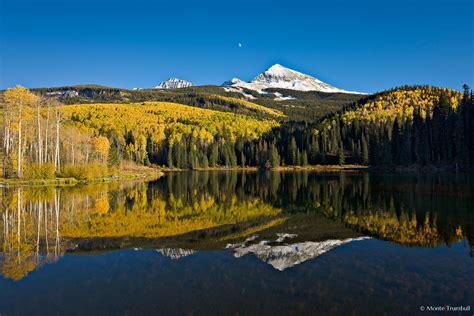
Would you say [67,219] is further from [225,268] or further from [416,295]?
[416,295]

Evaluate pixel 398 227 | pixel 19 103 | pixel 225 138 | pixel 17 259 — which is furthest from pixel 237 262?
pixel 225 138

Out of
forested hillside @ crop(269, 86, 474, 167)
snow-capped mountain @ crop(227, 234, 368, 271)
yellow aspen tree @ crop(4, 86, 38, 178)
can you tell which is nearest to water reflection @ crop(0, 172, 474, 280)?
snow-capped mountain @ crop(227, 234, 368, 271)

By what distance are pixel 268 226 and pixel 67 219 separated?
1271cm

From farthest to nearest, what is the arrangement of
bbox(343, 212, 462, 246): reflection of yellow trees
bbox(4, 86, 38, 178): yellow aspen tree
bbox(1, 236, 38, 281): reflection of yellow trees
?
bbox(4, 86, 38, 178): yellow aspen tree, bbox(343, 212, 462, 246): reflection of yellow trees, bbox(1, 236, 38, 281): reflection of yellow trees

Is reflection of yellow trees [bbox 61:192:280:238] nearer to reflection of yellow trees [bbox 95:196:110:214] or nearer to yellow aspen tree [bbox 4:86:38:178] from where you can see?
reflection of yellow trees [bbox 95:196:110:214]

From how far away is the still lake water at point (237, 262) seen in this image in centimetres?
968

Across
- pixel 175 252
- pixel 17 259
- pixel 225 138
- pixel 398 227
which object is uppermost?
pixel 225 138

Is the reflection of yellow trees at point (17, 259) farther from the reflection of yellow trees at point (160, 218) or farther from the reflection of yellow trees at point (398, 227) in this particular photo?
the reflection of yellow trees at point (398, 227)

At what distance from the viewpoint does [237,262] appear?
44.2 feet

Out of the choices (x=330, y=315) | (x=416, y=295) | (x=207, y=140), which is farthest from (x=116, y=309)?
(x=207, y=140)

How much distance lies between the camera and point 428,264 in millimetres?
12602

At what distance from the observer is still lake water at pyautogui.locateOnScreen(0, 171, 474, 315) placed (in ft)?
31.8

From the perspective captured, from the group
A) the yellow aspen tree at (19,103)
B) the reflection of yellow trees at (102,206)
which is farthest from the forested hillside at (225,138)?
the reflection of yellow trees at (102,206)

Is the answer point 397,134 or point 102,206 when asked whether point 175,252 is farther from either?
point 397,134
